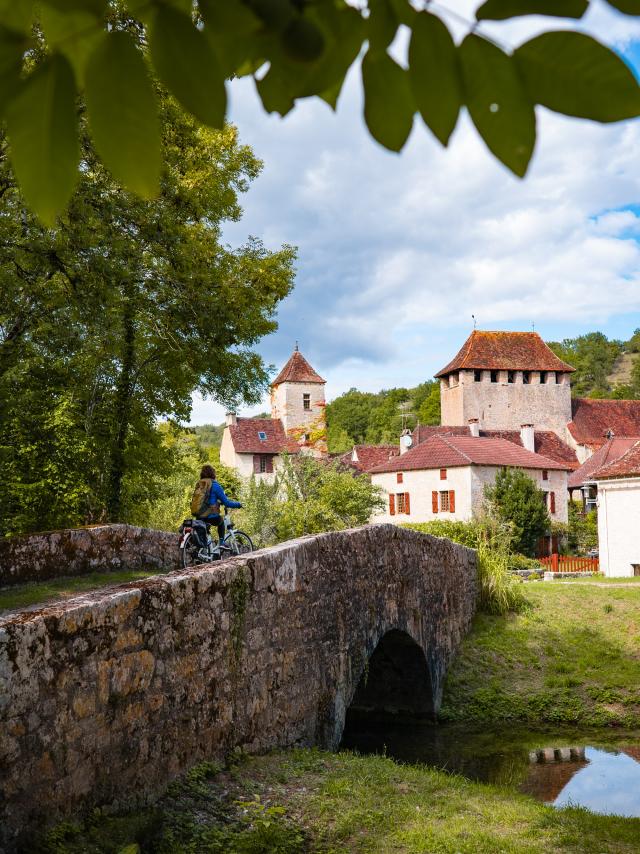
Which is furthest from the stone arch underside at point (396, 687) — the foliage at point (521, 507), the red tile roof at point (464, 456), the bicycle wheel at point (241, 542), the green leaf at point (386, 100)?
the red tile roof at point (464, 456)

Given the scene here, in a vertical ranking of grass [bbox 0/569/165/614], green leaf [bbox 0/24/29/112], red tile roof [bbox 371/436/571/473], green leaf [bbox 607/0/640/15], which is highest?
red tile roof [bbox 371/436/571/473]

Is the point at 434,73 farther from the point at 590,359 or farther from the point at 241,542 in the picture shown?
the point at 590,359

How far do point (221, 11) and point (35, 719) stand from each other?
434 cm

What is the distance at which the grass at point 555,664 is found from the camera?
47.2ft

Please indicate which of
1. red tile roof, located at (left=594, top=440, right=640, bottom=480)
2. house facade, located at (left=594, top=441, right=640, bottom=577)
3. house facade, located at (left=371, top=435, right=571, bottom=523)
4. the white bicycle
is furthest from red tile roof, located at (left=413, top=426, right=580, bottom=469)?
the white bicycle

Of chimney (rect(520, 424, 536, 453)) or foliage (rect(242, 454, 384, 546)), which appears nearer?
foliage (rect(242, 454, 384, 546))

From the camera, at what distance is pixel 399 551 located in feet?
41.2

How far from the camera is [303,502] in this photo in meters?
26.3

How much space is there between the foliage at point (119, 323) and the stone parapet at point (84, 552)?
115 inches

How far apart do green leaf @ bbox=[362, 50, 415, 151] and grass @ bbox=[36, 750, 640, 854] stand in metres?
4.43

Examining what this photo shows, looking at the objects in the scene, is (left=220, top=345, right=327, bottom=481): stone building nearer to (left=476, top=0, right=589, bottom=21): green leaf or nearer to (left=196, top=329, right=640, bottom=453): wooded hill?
(left=196, top=329, right=640, bottom=453): wooded hill

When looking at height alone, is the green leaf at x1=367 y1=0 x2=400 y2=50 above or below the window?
below

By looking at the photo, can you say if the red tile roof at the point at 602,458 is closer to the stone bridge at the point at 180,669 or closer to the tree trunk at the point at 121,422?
the tree trunk at the point at 121,422

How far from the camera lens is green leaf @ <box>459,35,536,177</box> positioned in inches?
38.6
